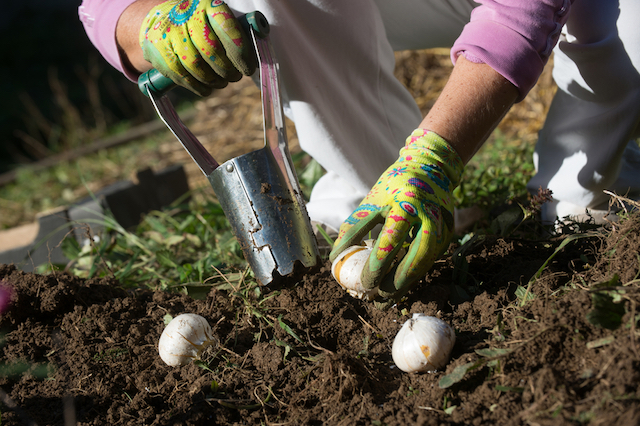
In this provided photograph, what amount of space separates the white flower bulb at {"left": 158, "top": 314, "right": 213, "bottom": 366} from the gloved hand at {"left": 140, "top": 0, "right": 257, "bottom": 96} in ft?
2.32

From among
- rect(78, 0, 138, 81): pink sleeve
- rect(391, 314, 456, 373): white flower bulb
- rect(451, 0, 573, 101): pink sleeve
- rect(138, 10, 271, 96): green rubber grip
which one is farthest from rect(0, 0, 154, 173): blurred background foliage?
rect(391, 314, 456, 373): white flower bulb

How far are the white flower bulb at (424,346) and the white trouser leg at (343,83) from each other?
0.74 meters

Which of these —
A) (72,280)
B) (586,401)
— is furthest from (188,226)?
(586,401)

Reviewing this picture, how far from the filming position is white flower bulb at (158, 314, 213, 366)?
1158 millimetres

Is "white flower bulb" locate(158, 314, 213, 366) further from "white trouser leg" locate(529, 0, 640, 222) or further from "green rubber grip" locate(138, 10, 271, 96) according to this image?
"white trouser leg" locate(529, 0, 640, 222)

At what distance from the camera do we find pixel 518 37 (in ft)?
3.89

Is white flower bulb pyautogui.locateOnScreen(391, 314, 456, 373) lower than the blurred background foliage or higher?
higher

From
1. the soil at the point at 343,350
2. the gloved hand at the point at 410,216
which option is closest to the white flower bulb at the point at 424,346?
the soil at the point at 343,350

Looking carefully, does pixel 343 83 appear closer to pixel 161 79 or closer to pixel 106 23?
pixel 161 79

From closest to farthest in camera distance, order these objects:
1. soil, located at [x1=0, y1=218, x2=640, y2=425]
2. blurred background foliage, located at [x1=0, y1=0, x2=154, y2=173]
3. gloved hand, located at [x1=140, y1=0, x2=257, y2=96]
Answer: soil, located at [x1=0, y1=218, x2=640, y2=425], gloved hand, located at [x1=140, y1=0, x2=257, y2=96], blurred background foliage, located at [x1=0, y1=0, x2=154, y2=173]

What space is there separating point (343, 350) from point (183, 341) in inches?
16.0

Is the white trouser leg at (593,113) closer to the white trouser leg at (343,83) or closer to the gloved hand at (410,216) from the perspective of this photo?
the white trouser leg at (343,83)

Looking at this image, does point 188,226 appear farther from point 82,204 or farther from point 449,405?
point 449,405

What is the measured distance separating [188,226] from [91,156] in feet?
11.1
